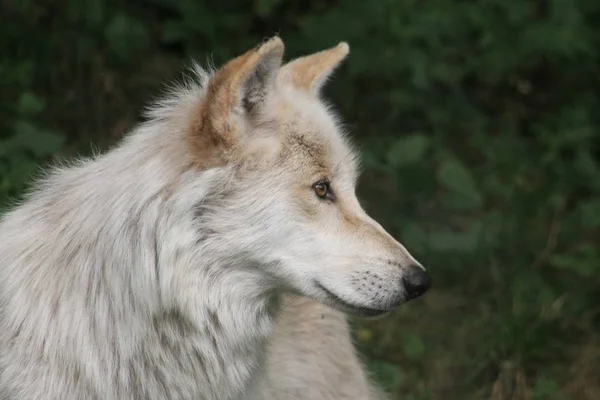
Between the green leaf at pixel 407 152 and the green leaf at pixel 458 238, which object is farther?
the green leaf at pixel 458 238

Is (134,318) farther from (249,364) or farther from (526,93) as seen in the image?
(526,93)

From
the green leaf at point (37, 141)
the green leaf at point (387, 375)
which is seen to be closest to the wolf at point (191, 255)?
the green leaf at point (37, 141)

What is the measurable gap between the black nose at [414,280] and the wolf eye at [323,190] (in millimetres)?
346

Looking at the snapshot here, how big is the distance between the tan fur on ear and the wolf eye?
32cm

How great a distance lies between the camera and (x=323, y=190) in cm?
329

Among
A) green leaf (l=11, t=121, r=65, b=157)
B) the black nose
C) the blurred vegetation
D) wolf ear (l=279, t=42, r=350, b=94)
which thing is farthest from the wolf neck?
the blurred vegetation

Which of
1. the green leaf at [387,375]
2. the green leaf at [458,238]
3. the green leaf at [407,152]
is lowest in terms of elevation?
the green leaf at [458,238]

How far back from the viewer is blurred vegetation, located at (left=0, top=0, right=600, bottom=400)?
206 inches

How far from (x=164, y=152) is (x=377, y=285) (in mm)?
789

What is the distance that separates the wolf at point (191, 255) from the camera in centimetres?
311

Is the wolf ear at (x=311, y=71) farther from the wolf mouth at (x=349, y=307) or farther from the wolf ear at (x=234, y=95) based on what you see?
the wolf mouth at (x=349, y=307)

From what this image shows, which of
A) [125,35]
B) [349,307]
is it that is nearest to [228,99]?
[349,307]

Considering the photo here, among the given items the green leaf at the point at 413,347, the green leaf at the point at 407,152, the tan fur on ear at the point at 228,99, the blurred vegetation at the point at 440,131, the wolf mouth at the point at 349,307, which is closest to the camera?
the tan fur on ear at the point at 228,99

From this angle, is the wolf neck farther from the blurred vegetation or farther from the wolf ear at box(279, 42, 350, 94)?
the blurred vegetation
